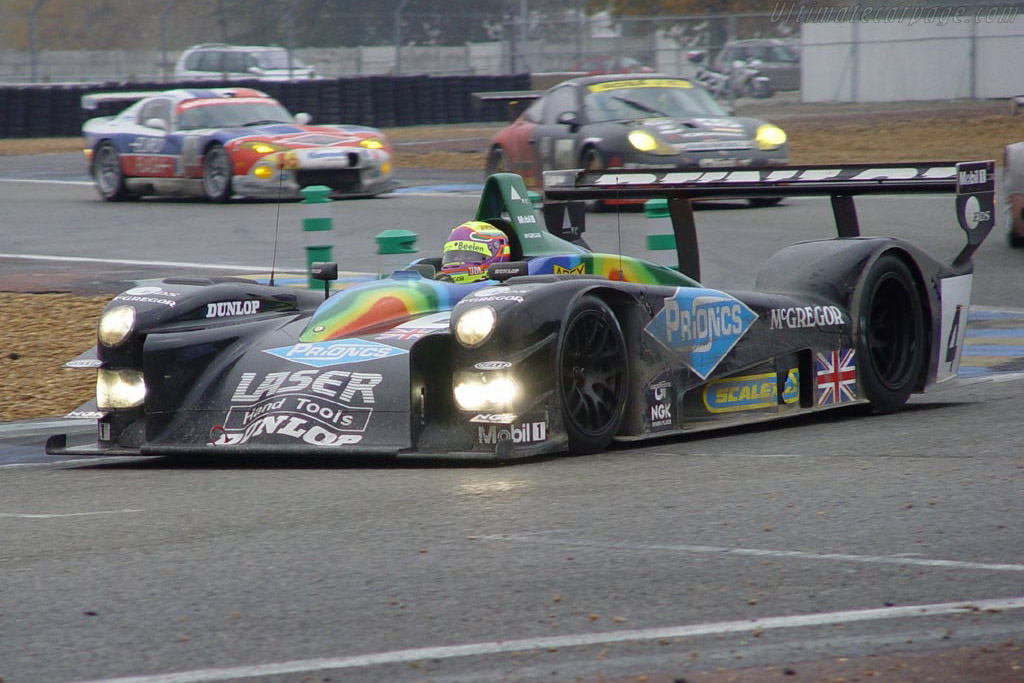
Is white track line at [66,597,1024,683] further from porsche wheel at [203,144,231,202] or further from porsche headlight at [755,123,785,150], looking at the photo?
porsche wheel at [203,144,231,202]

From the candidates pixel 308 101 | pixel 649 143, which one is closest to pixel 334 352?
pixel 649 143

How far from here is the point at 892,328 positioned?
805 centimetres

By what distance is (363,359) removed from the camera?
21.3ft

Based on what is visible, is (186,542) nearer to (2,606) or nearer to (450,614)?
(2,606)

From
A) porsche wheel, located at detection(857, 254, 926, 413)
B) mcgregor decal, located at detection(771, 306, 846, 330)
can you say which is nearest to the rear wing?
porsche wheel, located at detection(857, 254, 926, 413)

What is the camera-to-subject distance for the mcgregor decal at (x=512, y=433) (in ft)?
20.1

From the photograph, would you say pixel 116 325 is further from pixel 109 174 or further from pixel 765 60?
pixel 765 60

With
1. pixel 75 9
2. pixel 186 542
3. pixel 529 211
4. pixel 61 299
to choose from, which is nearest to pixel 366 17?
pixel 75 9

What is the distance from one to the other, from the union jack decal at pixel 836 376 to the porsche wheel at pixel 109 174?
14142mm

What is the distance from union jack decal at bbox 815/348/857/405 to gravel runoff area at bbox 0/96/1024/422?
160 inches

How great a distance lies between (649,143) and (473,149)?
12064mm

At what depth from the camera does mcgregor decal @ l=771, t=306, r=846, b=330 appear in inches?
290

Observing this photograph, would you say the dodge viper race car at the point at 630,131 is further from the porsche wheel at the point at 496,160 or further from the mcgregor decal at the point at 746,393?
the mcgregor decal at the point at 746,393

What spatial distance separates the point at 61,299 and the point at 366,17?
30.1 m
